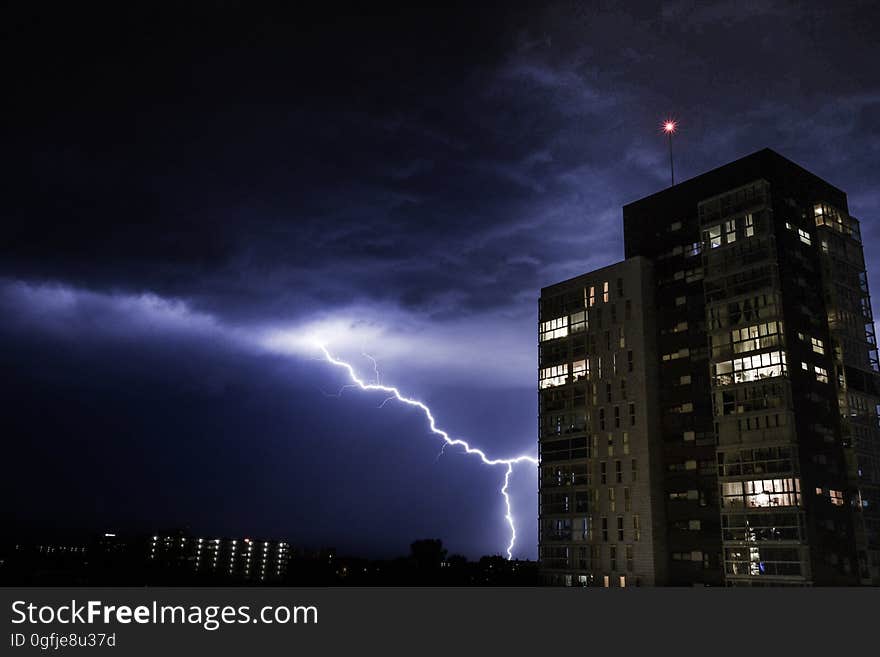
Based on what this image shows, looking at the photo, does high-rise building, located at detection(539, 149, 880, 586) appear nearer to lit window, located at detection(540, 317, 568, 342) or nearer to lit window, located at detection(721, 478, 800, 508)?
lit window, located at detection(721, 478, 800, 508)

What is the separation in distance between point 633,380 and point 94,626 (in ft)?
265

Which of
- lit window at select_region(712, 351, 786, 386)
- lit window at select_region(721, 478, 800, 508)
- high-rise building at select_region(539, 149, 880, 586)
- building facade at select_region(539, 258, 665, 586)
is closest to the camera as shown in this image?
lit window at select_region(721, 478, 800, 508)

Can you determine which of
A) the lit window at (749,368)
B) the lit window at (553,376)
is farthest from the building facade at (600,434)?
the lit window at (749,368)

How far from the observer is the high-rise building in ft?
254

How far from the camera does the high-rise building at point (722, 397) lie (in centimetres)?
7744

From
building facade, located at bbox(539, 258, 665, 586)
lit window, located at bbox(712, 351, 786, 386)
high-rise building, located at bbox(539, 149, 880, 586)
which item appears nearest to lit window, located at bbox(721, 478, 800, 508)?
high-rise building, located at bbox(539, 149, 880, 586)

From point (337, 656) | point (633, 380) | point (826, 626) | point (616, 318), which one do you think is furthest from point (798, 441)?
point (337, 656)

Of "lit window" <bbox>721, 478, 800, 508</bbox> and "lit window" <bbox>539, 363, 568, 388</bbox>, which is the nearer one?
"lit window" <bbox>721, 478, 800, 508</bbox>

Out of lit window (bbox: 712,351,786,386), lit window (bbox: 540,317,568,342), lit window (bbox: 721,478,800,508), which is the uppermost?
lit window (bbox: 540,317,568,342)

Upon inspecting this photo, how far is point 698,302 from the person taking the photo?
91.1m

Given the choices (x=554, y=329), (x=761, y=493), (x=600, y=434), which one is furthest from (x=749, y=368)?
(x=554, y=329)

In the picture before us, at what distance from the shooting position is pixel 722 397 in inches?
3317

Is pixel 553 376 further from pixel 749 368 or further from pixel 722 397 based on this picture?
pixel 749 368

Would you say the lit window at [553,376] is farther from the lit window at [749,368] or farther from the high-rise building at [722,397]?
the lit window at [749,368]
